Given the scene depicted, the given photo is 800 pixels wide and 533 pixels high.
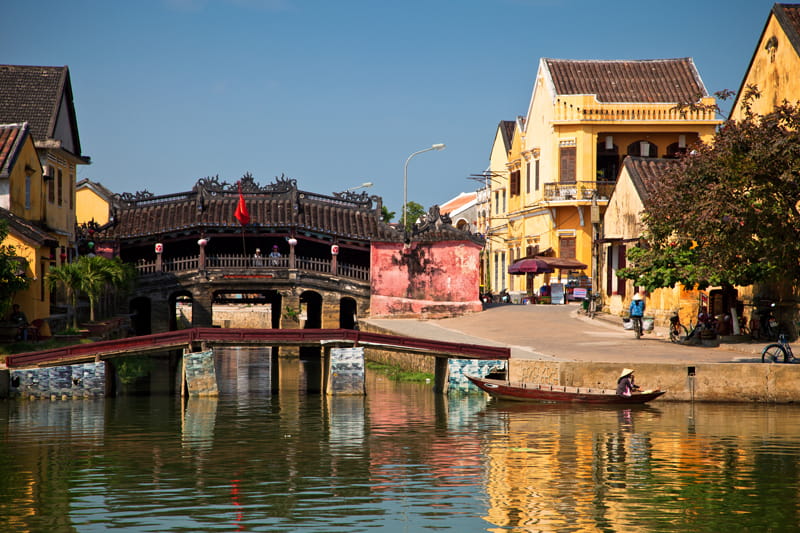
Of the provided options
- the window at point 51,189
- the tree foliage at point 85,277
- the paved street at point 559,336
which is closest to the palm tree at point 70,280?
the tree foliage at point 85,277

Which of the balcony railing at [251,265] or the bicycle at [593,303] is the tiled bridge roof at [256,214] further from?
the bicycle at [593,303]

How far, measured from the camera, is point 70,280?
35.2m

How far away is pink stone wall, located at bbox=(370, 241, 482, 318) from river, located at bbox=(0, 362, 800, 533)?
21049mm

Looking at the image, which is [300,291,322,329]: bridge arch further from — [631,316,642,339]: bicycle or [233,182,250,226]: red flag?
[631,316,642,339]: bicycle

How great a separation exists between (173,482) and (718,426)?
12420 millimetres

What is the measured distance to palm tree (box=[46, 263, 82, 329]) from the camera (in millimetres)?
34625

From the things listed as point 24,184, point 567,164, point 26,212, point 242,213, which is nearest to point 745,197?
point 24,184

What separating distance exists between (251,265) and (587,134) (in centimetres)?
1959

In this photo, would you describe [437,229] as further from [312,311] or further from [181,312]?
[181,312]

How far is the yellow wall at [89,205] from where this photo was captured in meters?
64.2

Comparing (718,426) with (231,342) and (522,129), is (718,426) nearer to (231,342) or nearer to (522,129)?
(231,342)

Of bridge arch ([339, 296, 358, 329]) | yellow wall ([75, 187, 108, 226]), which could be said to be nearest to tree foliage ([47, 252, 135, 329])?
bridge arch ([339, 296, 358, 329])

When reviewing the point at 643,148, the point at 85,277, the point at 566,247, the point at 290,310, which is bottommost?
the point at 290,310

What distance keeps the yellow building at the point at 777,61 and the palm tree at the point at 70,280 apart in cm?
2272
